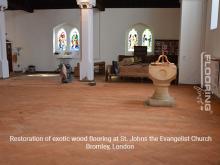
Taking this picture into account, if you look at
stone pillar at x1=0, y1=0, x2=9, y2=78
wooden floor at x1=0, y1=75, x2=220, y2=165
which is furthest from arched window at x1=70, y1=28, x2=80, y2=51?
wooden floor at x1=0, y1=75, x2=220, y2=165

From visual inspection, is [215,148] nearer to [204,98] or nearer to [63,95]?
[204,98]

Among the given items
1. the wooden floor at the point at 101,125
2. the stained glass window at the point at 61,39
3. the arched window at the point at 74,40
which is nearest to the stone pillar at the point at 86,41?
the wooden floor at the point at 101,125

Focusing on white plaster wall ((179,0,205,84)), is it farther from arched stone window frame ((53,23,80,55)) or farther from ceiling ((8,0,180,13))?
arched stone window frame ((53,23,80,55))

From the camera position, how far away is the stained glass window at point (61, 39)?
13.9 metres

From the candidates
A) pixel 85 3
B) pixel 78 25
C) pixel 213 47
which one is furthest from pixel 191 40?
pixel 78 25

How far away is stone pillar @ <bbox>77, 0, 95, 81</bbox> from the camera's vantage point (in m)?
9.59

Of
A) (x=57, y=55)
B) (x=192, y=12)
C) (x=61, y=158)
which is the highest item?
(x=192, y=12)

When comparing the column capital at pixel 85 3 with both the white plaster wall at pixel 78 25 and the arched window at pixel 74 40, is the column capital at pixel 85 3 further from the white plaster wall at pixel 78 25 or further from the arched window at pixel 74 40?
the arched window at pixel 74 40

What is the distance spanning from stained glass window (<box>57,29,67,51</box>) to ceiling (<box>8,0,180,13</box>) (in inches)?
54.1

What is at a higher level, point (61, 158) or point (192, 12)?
point (192, 12)

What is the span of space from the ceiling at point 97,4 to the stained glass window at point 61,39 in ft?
4.51

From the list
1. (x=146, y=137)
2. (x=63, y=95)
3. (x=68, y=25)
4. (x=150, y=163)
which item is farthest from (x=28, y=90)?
(x=68, y=25)

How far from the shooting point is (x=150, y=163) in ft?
9.36

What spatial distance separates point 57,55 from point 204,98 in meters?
9.15
